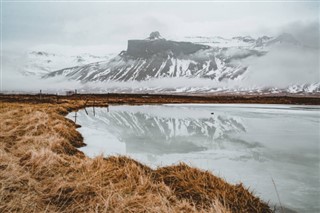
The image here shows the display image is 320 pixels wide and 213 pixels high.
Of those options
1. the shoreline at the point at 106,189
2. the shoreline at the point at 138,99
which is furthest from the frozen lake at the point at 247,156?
the shoreline at the point at 138,99

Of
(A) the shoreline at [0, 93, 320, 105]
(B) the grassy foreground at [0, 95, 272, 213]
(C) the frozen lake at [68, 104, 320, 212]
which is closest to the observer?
(B) the grassy foreground at [0, 95, 272, 213]

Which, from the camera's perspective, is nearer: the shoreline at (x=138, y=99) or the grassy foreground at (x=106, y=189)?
the grassy foreground at (x=106, y=189)

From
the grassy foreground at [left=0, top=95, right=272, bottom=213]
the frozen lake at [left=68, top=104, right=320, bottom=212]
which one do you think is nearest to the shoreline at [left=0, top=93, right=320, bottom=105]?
the frozen lake at [left=68, top=104, right=320, bottom=212]

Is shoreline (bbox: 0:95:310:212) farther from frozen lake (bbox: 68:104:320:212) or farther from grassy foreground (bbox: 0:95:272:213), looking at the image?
frozen lake (bbox: 68:104:320:212)

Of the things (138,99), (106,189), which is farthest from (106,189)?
(138,99)

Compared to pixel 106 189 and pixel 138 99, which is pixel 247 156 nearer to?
pixel 106 189

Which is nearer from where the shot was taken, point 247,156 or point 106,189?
point 106,189

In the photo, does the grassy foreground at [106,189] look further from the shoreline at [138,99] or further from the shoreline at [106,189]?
the shoreline at [138,99]

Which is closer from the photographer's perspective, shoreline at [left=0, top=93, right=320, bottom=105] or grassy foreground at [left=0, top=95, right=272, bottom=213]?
grassy foreground at [left=0, top=95, right=272, bottom=213]

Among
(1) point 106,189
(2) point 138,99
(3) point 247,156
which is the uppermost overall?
(1) point 106,189

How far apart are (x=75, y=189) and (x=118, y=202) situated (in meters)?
0.85

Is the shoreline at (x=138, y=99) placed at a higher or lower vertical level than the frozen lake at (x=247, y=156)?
higher

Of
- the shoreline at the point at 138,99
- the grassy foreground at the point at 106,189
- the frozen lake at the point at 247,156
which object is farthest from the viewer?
the shoreline at the point at 138,99

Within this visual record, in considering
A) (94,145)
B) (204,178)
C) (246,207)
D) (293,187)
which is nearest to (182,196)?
(204,178)
